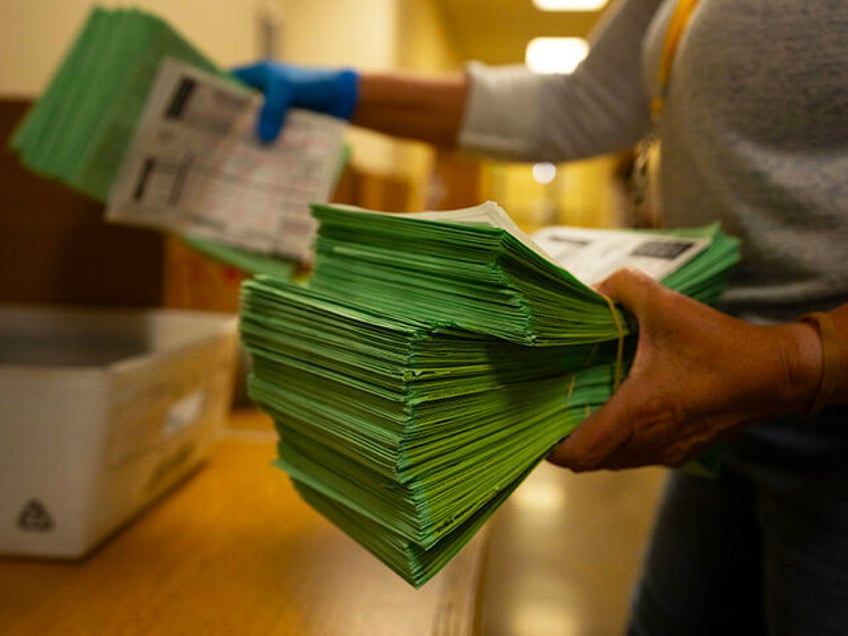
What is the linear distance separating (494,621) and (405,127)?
1008 mm

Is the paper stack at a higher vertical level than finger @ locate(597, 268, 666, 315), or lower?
higher

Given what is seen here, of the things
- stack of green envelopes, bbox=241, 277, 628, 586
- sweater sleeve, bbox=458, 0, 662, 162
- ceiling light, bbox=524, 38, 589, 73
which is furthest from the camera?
ceiling light, bbox=524, 38, 589, 73

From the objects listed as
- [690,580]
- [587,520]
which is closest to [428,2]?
[587,520]

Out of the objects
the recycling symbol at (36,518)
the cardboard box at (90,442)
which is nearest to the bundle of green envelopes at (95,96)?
the cardboard box at (90,442)

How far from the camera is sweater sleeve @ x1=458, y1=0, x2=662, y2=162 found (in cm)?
86

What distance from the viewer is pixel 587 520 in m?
1.55

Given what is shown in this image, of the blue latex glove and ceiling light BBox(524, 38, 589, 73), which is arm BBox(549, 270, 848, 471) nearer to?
the blue latex glove

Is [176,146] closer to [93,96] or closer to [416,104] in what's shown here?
[93,96]

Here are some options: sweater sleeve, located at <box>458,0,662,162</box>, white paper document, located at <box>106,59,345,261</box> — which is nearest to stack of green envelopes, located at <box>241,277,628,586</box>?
white paper document, located at <box>106,59,345,261</box>

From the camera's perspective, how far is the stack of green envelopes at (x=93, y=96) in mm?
762

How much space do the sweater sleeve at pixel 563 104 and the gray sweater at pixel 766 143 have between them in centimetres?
16

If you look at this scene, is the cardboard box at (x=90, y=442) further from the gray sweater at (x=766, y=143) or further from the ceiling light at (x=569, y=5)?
the ceiling light at (x=569, y=5)

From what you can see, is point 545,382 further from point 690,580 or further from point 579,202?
point 579,202

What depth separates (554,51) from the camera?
249 inches
